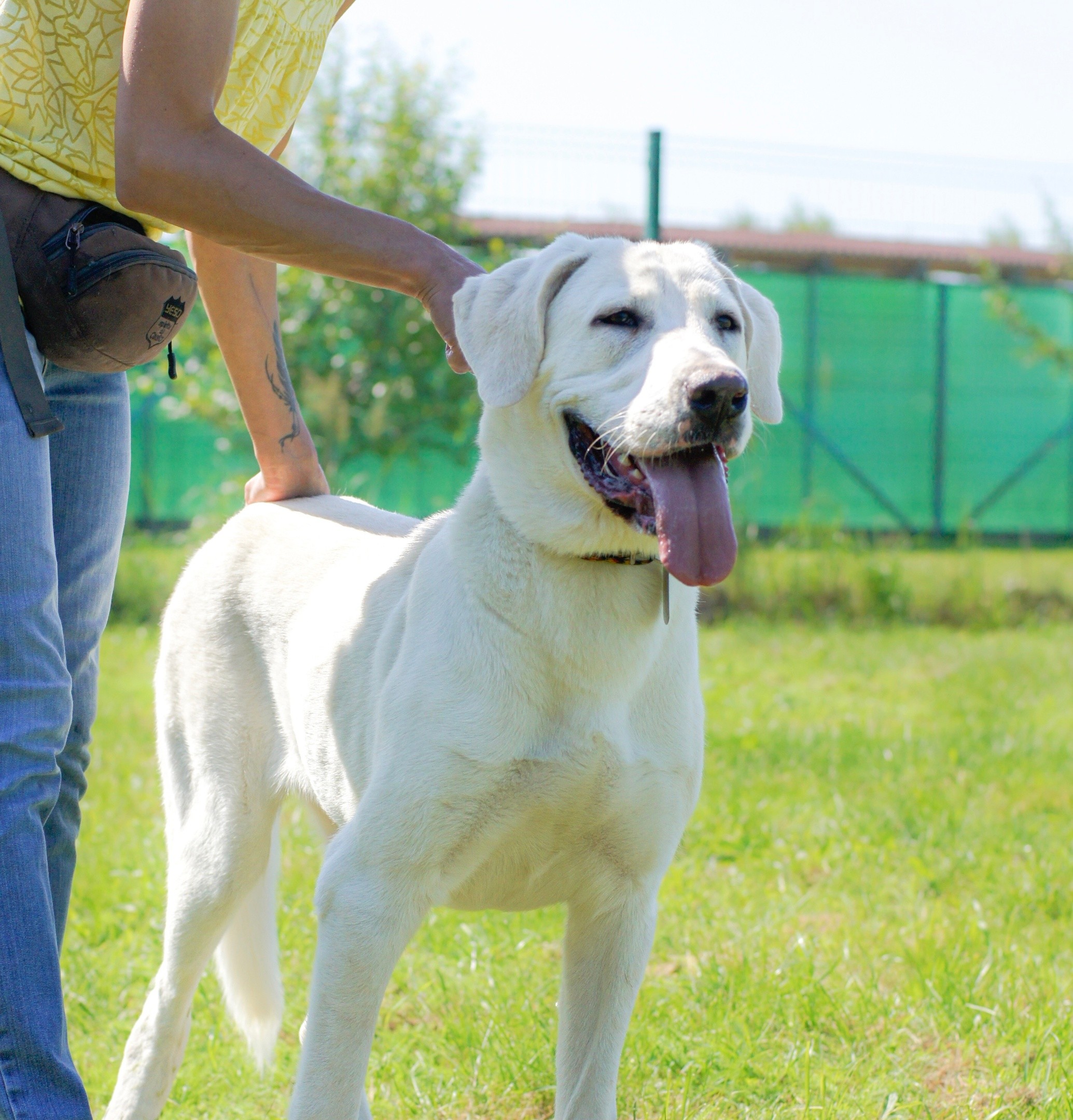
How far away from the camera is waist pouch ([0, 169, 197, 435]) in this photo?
1.82 metres

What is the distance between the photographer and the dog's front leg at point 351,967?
1840 millimetres

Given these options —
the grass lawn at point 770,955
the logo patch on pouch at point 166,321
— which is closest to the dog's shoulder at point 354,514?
the logo patch on pouch at point 166,321

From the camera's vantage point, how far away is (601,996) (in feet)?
6.66

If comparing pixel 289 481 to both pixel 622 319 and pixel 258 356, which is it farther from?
pixel 622 319

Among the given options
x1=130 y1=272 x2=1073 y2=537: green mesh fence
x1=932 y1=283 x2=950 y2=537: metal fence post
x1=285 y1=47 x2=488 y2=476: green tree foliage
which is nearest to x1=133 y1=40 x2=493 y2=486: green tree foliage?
x1=285 y1=47 x2=488 y2=476: green tree foliage

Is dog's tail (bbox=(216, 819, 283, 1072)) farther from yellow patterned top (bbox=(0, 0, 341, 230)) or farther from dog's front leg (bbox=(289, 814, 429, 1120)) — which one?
yellow patterned top (bbox=(0, 0, 341, 230))

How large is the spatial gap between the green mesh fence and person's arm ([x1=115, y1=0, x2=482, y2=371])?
6884 mm

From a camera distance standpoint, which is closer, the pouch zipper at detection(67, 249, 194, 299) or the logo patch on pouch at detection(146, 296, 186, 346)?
the pouch zipper at detection(67, 249, 194, 299)

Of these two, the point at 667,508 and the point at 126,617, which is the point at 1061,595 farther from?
the point at 667,508

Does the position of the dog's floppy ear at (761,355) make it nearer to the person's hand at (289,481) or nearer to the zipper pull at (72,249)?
the person's hand at (289,481)

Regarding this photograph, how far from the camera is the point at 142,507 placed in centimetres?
845

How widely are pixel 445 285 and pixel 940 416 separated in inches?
317

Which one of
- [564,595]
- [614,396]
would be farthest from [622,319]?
[564,595]

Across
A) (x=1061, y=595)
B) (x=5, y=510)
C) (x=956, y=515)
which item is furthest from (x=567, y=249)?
(x=956, y=515)
